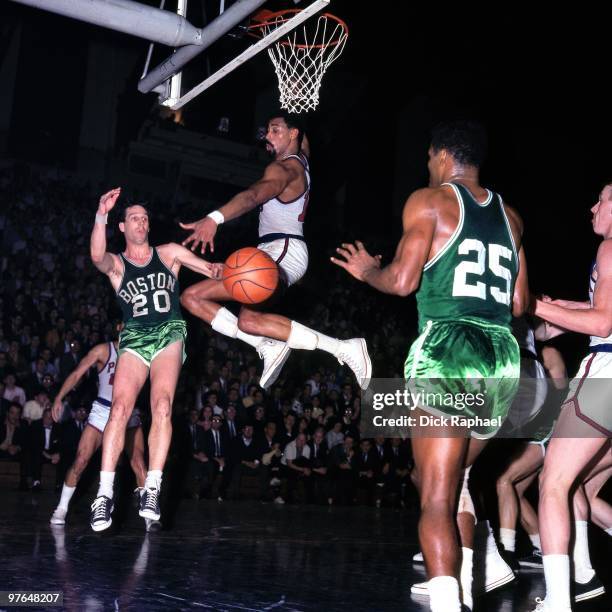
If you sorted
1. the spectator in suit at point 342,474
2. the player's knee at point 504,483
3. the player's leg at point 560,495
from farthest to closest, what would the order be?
the spectator in suit at point 342,474 → the player's knee at point 504,483 → the player's leg at point 560,495

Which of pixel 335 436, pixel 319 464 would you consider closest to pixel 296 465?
pixel 319 464

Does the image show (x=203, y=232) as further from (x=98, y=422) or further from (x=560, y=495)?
(x=98, y=422)

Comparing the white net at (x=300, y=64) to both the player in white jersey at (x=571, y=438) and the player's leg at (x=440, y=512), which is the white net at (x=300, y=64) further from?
the player's leg at (x=440, y=512)

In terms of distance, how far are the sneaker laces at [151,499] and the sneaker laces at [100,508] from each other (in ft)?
0.88

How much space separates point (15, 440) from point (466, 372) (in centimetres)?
798

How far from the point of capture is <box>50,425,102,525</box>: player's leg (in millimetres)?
5848

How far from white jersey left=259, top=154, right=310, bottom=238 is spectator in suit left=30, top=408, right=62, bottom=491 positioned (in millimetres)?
5230

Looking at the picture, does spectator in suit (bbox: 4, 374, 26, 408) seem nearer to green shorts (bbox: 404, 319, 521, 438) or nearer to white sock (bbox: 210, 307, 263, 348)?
white sock (bbox: 210, 307, 263, 348)

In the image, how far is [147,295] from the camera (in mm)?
5789

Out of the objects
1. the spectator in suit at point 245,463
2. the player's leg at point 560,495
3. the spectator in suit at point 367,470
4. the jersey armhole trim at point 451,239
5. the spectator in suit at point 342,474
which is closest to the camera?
the jersey armhole trim at point 451,239

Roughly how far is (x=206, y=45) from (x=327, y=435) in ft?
22.6

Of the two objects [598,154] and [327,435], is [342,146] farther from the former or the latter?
[327,435]

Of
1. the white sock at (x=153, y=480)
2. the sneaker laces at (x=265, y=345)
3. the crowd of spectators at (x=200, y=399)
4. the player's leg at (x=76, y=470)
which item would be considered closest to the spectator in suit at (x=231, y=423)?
the crowd of spectators at (x=200, y=399)

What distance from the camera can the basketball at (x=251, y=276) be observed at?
520 cm
